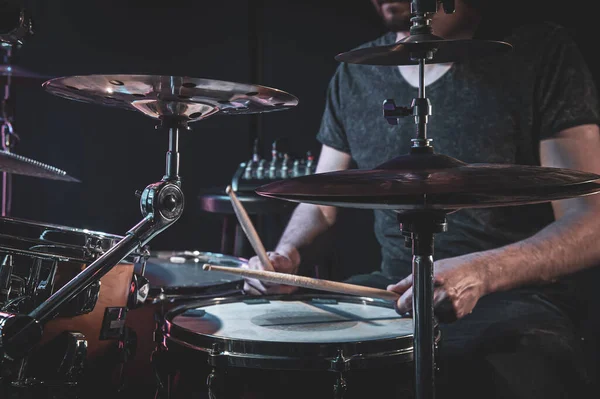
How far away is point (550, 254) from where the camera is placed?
1.50 m

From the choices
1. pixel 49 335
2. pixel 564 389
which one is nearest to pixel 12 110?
pixel 49 335

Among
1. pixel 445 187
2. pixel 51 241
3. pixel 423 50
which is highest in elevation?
pixel 423 50

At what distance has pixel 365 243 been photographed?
14.0ft

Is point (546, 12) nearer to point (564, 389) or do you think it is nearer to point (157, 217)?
point (564, 389)

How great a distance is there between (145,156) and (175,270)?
2.54 metres

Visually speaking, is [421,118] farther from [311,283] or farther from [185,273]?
[185,273]

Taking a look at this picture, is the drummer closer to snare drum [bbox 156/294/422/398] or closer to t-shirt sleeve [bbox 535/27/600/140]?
t-shirt sleeve [bbox 535/27/600/140]

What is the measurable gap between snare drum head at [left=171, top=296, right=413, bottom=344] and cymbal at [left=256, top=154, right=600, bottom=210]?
0.96ft

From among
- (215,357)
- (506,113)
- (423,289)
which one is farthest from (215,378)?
(506,113)

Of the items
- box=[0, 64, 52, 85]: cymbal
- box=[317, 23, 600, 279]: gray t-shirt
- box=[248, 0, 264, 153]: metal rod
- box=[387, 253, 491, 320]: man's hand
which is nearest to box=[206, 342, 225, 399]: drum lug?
box=[387, 253, 491, 320]: man's hand

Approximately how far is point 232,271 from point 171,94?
1.18ft

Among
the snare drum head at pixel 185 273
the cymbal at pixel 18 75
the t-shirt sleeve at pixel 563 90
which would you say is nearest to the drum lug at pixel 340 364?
the snare drum head at pixel 185 273

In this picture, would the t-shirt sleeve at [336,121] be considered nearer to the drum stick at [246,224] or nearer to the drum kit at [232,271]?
the drum stick at [246,224]

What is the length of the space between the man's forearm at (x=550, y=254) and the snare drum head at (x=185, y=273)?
25.8 inches
